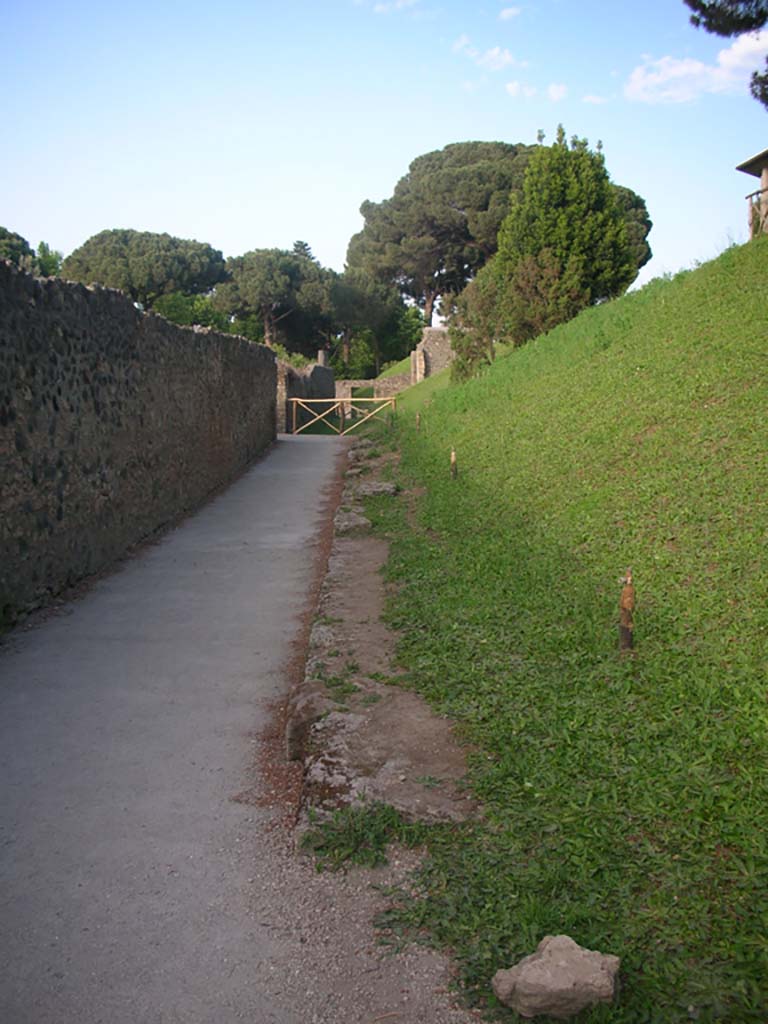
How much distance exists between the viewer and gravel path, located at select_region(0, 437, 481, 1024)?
258 centimetres

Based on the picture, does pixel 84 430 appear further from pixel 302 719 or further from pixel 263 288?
pixel 263 288

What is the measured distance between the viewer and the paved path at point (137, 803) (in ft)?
8.71

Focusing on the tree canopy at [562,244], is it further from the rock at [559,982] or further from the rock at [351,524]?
the rock at [559,982]

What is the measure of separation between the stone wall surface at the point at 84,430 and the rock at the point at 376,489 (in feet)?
8.35

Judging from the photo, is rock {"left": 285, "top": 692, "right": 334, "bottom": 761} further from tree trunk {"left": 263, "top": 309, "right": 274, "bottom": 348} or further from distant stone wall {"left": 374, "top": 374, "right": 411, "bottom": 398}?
tree trunk {"left": 263, "top": 309, "right": 274, "bottom": 348}

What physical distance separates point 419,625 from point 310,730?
1.69 meters

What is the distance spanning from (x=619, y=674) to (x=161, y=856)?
2617mm

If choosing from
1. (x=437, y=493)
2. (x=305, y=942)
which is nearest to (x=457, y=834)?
(x=305, y=942)

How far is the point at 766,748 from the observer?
378 cm

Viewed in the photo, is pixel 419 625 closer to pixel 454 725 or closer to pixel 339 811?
pixel 454 725

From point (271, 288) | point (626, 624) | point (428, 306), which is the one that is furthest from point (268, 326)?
point (626, 624)

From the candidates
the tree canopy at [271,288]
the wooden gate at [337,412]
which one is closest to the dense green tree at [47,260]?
the tree canopy at [271,288]

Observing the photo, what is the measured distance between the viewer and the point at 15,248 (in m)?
44.3

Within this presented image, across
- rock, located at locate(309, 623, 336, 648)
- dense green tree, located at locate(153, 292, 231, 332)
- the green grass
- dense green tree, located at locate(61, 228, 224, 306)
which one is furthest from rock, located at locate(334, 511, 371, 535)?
dense green tree, located at locate(61, 228, 224, 306)
